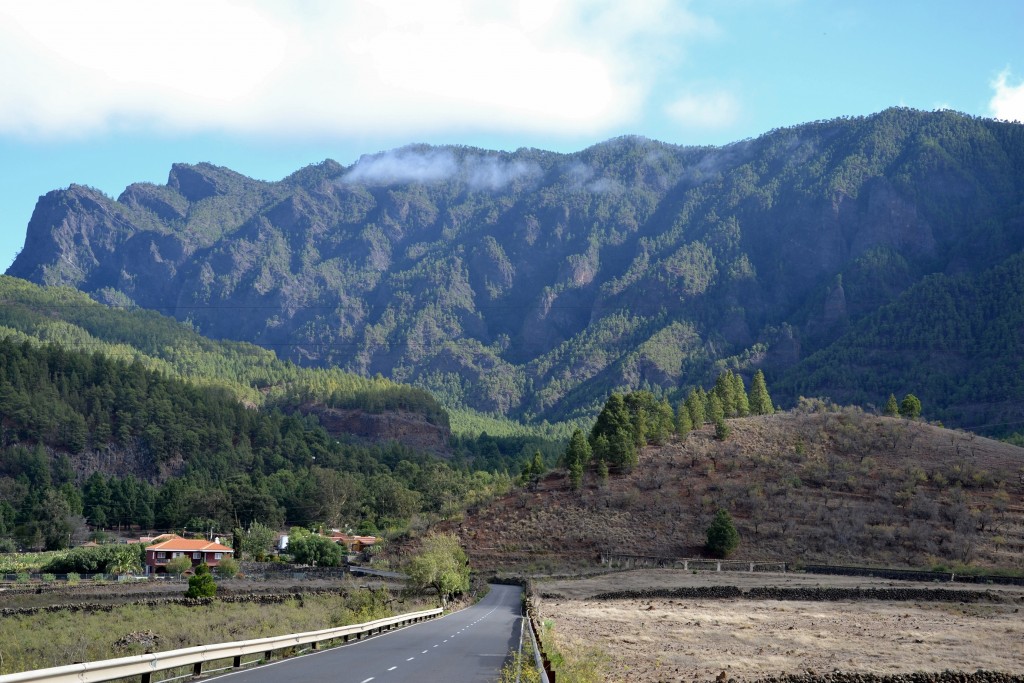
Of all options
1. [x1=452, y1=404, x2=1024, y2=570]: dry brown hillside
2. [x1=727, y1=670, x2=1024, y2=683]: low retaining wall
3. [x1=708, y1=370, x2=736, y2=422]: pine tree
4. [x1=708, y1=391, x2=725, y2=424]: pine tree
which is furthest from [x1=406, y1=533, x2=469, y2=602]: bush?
[x1=708, y1=370, x2=736, y2=422]: pine tree

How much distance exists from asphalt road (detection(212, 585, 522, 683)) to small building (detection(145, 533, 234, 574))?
6839 centimetres

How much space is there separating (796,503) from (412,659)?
7871 centimetres

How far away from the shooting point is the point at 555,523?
107500 mm

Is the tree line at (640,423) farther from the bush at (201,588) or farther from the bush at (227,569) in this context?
the bush at (201,588)

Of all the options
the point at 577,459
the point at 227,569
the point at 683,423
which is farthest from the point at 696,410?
the point at 227,569

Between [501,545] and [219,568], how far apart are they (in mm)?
26807

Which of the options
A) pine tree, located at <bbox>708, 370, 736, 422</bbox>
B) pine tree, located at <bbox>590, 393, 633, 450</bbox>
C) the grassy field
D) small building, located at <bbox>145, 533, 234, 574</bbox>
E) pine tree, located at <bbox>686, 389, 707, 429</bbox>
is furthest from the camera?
pine tree, located at <bbox>708, 370, 736, 422</bbox>

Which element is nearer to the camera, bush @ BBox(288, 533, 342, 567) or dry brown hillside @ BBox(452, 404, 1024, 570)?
dry brown hillside @ BBox(452, 404, 1024, 570)

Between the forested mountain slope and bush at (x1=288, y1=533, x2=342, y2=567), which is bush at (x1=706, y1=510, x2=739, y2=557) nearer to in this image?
the forested mountain slope

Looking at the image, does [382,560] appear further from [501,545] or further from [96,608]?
[96,608]

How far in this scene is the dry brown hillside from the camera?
93.0 meters

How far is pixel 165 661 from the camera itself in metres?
22.1

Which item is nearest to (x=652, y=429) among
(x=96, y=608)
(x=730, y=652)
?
(x=96, y=608)

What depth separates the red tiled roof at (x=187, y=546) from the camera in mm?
110219
